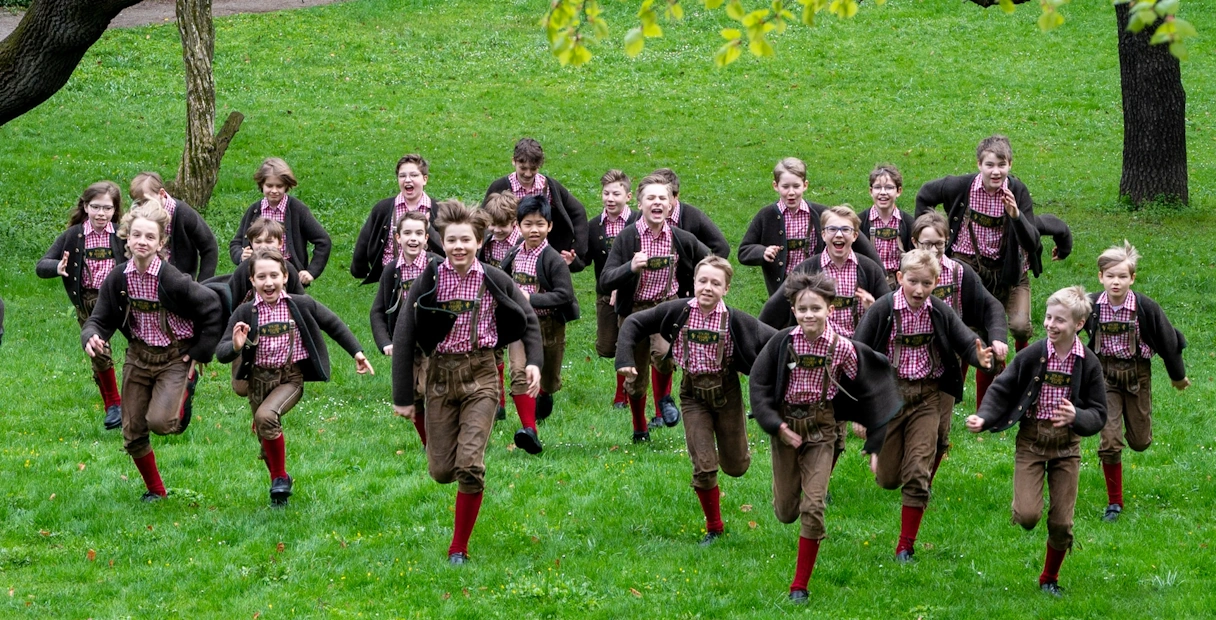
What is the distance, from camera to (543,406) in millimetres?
12828

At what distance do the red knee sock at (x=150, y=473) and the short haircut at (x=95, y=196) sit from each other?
9.52ft

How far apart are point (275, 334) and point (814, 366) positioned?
3.95 m

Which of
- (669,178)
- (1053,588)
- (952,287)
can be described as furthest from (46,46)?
(1053,588)

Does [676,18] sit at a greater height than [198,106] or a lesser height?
greater

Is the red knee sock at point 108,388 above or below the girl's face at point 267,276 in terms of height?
below

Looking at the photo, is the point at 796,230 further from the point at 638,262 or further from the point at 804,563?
the point at 804,563

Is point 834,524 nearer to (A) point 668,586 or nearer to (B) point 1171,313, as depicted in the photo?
(A) point 668,586

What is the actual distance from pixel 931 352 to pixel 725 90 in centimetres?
2244

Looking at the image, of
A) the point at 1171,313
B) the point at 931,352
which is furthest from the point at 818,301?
the point at 1171,313

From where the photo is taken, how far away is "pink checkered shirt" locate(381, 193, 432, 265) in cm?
1285

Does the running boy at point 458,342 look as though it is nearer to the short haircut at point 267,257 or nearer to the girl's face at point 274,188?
the short haircut at point 267,257

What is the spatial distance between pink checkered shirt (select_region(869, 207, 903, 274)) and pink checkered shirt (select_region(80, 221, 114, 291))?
6769 millimetres

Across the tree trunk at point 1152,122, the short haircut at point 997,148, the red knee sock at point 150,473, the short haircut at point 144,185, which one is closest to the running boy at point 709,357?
the red knee sock at point 150,473

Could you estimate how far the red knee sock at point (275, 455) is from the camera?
10.0m
